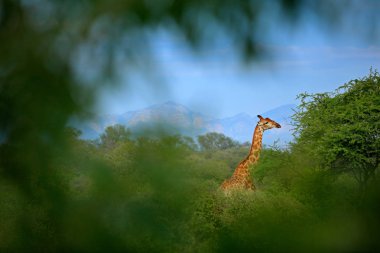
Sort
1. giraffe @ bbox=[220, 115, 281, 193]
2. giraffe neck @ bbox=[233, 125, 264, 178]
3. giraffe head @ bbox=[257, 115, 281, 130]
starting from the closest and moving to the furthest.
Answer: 1. giraffe @ bbox=[220, 115, 281, 193]
2. giraffe neck @ bbox=[233, 125, 264, 178]
3. giraffe head @ bbox=[257, 115, 281, 130]

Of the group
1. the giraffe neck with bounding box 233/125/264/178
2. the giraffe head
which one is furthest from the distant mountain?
the giraffe head

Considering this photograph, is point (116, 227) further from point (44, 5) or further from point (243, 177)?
point (243, 177)

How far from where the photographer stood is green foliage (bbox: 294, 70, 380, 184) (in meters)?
12.7

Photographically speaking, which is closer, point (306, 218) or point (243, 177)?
point (306, 218)

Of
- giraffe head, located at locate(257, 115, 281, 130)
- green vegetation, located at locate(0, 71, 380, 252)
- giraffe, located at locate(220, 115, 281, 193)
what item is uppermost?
giraffe head, located at locate(257, 115, 281, 130)

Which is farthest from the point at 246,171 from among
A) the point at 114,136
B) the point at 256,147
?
the point at 114,136

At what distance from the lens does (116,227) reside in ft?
2.39

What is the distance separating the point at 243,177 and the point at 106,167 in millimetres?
10295

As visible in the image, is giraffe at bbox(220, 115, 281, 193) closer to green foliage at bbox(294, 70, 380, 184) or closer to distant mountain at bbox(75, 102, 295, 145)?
green foliage at bbox(294, 70, 380, 184)

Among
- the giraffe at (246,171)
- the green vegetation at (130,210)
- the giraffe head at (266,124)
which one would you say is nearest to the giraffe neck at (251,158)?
the giraffe at (246,171)

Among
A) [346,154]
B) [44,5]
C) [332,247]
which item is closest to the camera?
[332,247]

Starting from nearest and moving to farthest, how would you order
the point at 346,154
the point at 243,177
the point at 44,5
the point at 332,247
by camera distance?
the point at 332,247 < the point at 44,5 < the point at 243,177 < the point at 346,154

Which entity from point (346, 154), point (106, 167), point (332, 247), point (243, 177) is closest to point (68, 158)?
point (106, 167)

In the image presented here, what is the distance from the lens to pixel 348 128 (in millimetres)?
12867
